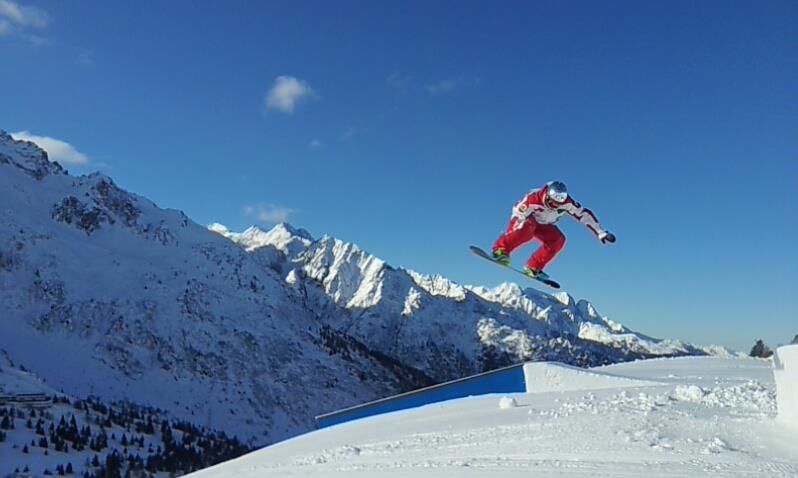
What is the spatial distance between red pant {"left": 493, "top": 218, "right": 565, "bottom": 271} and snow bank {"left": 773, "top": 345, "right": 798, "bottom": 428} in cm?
579

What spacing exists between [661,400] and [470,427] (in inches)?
122

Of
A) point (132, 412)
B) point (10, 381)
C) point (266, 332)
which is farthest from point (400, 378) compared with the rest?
point (10, 381)

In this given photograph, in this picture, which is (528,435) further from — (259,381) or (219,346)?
(219,346)

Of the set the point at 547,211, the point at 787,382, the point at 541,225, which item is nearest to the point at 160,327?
the point at 541,225

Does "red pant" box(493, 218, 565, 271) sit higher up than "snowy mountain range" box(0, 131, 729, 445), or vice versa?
"snowy mountain range" box(0, 131, 729, 445)

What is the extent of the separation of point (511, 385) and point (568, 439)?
19.8 feet

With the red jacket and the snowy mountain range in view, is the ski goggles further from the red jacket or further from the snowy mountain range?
the snowy mountain range

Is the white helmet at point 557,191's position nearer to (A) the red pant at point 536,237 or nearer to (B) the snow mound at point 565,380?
(A) the red pant at point 536,237

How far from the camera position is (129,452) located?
62844mm

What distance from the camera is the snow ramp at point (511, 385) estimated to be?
45.1 feet

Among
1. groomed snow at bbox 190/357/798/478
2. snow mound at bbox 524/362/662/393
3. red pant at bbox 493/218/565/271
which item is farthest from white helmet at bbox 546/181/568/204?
snow mound at bbox 524/362/662/393

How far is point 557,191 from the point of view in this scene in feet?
41.2

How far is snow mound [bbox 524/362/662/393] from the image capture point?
44.5 feet

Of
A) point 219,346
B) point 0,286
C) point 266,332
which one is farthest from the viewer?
point 266,332
